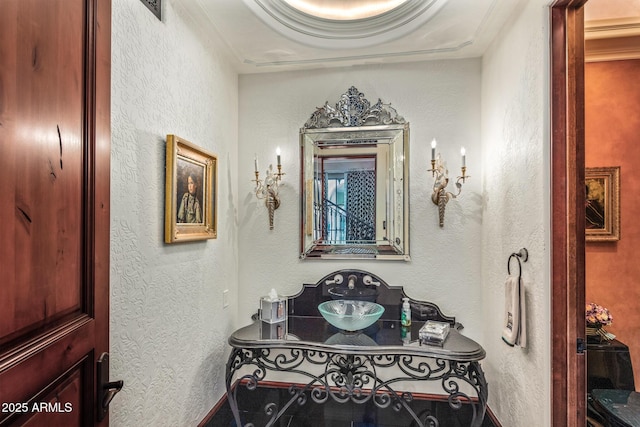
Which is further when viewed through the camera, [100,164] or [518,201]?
[518,201]

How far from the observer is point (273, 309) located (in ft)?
6.50

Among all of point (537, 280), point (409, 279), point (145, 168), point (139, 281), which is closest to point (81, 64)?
point (145, 168)

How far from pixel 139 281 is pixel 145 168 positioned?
0.49m

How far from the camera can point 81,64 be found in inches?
32.1

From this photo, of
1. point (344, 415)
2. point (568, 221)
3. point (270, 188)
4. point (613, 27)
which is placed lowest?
point (344, 415)

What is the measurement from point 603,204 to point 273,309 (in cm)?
233

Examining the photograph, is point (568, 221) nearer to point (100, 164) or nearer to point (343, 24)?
point (343, 24)

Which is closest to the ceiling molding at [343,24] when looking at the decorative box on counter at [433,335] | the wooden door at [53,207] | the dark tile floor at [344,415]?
the wooden door at [53,207]

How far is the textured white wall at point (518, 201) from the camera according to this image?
Result: 54.1 inches

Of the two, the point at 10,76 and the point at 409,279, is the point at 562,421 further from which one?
the point at 10,76

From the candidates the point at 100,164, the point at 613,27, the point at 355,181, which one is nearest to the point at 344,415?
the point at 355,181

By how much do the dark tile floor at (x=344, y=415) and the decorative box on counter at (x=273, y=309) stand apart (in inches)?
25.3

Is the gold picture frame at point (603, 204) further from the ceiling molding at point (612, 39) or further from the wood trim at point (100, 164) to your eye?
the wood trim at point (100, 164)

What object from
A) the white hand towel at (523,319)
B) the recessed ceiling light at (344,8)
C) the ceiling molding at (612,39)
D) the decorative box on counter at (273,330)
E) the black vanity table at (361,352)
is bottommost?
the black vanity table at (361,352)
